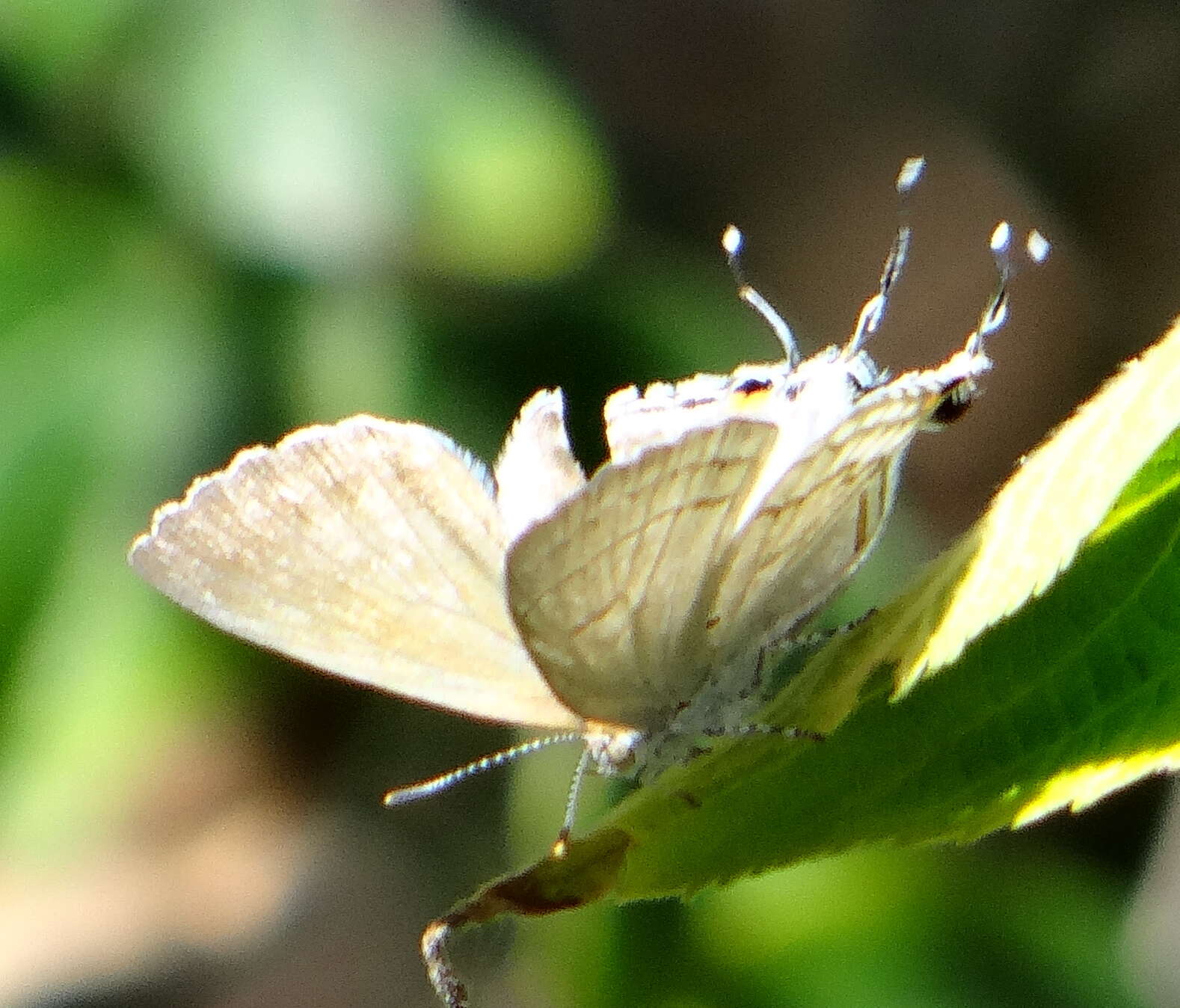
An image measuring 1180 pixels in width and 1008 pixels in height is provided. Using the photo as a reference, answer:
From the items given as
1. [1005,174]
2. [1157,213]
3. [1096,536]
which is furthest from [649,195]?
[1096,536]

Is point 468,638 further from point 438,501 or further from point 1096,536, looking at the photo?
point 1096,536

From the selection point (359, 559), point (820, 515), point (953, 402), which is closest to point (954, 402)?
point (953, 402)

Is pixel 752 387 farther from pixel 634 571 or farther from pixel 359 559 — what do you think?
pixel 359 559

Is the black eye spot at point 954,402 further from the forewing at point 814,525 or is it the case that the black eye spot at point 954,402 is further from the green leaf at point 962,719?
the green leaf at point 962,719

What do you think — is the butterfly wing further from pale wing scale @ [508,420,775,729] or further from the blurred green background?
the blurred green background

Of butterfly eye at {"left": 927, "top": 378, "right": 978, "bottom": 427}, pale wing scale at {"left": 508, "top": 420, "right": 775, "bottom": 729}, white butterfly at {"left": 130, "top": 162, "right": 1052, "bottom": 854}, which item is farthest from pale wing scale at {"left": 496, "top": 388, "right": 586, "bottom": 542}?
butterfly eye at {"left": 927, "top": 378, "right": 978, "bottom": 427}

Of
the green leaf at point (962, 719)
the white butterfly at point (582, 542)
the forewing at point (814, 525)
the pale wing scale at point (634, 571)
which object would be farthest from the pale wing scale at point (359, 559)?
the green leaf at point (962, 719)
